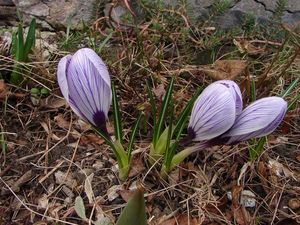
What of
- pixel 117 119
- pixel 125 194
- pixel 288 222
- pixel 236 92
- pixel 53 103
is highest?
pixel 236 92

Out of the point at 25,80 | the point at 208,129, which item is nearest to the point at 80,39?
the point at 25,80

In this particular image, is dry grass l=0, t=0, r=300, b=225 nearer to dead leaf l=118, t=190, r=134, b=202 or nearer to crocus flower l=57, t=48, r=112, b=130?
dead leaf l=118, t=190, r=134, b=202

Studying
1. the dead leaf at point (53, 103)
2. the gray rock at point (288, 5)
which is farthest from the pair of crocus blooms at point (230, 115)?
the gray rock at point (288, 5)

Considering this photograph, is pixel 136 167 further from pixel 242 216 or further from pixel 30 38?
pixel 30 38

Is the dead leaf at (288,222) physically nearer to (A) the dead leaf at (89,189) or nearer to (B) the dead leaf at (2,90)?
(A) the dead leaf at (89,189)

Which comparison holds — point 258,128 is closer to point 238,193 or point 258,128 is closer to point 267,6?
point 238,193

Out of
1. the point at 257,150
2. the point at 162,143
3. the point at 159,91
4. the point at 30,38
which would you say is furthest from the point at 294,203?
the point at 30,38

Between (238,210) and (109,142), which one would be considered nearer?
(109,142)
